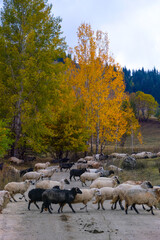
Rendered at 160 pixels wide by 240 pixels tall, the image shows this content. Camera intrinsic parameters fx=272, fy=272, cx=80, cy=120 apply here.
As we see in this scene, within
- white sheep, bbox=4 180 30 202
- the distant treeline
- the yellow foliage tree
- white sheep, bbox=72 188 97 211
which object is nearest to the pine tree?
the yellow foliage tree

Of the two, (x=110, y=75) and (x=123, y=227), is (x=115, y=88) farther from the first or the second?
(x=123, y=227)

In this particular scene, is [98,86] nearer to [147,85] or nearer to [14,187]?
[14,187]

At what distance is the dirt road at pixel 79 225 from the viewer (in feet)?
23.6

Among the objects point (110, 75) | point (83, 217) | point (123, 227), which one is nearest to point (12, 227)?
point (83, 217)

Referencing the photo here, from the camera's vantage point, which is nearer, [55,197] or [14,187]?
[55,197]

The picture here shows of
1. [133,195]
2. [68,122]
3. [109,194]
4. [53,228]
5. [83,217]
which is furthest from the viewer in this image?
[68,122]

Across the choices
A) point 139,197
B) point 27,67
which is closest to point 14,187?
point 139,197

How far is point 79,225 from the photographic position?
8.27 m

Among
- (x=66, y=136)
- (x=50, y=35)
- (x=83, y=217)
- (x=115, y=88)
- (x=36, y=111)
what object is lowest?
(x=83, y=217)

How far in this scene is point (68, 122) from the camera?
3150 centimetres

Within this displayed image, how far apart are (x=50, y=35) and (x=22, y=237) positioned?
2520cm

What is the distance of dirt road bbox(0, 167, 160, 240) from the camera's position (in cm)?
720

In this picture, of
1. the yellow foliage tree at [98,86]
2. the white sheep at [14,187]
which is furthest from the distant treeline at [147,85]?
the white sheep at [14,187]

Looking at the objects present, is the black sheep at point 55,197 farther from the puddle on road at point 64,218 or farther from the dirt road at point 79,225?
the puddle on road at point 64,218
